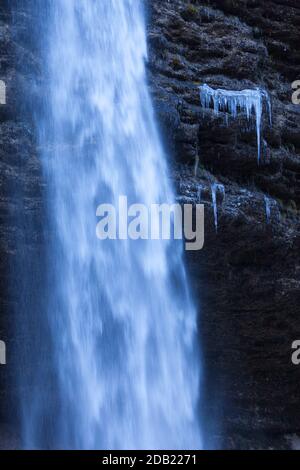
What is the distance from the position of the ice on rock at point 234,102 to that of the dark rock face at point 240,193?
0.09 meters

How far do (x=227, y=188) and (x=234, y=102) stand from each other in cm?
103

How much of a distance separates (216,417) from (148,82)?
4.31m

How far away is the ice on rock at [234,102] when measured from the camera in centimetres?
732

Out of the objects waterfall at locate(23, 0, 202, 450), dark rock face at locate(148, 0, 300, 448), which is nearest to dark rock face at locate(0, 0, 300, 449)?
dark rock face at locate(148, 0, 300, 448)

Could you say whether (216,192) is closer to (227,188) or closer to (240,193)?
(227,188)

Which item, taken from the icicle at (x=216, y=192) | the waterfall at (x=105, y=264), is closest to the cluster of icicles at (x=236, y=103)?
the icicle at (x=216, y=192)

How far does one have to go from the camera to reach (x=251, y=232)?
285 inches

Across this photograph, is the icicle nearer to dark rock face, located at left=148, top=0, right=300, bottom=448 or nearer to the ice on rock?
dark rock face, located at left=148, top=0, right=300, bottom=448

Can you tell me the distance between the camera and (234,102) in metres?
7.36

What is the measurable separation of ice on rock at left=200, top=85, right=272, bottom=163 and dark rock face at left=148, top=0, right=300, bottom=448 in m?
0.09

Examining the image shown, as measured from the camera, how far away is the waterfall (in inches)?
269

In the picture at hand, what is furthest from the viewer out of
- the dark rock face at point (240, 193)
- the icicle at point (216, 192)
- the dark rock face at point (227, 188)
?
the dark rock face at point (240, 193)

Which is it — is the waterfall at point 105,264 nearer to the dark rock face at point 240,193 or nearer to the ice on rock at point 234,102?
the dark rock face at point 240,193

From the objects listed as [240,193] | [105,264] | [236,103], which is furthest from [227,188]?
[105,264]
